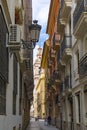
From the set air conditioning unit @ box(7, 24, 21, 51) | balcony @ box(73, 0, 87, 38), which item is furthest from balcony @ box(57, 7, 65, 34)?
air conditioning unit @ box(7, 24, 21, 51)

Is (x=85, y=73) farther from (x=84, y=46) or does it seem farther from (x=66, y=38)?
(x=66, y=38)

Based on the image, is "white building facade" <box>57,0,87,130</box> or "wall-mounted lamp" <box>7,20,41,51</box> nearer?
"wall-mounted lamp" <box>7,20,41,51</box>

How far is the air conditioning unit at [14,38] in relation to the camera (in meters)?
12.8

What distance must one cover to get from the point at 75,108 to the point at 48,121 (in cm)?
2621

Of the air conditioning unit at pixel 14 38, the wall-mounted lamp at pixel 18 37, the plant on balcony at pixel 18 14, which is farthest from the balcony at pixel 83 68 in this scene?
the air conditioning unit at pixel 14 38

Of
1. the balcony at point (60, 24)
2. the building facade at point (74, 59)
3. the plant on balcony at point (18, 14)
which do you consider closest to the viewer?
the plant on balcony at point (18, 14)

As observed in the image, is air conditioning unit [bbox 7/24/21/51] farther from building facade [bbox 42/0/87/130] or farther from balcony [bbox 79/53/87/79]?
balcony [bbox 79/53/87/79]

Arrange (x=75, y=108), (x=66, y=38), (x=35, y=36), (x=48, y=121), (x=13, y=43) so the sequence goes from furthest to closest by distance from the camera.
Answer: (x=48, y=121), (x=66, y=38), (x=75, y=108), (x=35, y=36), (x=13, y=43)

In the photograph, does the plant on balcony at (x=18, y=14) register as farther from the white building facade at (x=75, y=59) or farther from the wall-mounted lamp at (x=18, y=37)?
the wall-mounted lamp at (x=18, y=37)

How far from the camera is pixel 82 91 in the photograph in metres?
22.6

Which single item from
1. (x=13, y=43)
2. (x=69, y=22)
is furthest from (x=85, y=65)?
(x=69, y=22)

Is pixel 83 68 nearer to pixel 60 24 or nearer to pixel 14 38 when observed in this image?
pixel 14 38

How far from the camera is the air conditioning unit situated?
1284 centimetres

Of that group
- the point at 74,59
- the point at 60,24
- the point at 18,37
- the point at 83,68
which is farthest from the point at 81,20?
the point at 60,24
